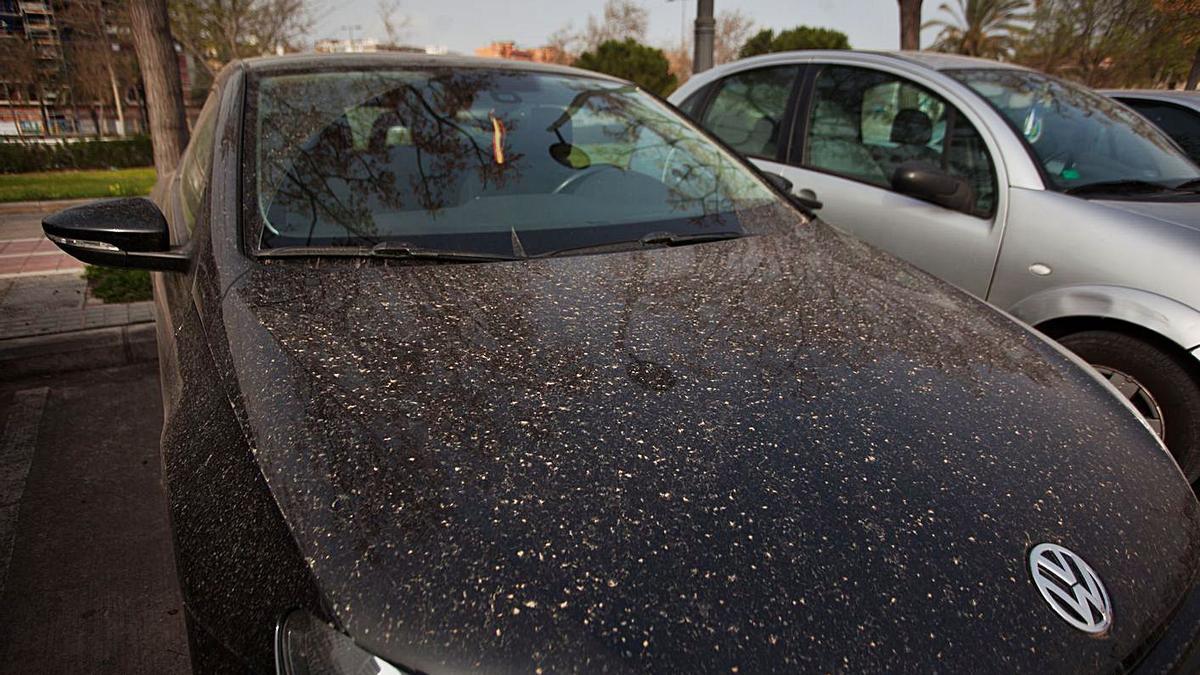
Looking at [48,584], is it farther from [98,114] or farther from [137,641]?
[98,114]

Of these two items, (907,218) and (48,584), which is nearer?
(48,584)

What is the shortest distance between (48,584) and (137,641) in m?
0.45

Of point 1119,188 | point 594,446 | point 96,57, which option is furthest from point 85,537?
point 96,57

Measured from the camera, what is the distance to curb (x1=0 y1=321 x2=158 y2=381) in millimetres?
3502

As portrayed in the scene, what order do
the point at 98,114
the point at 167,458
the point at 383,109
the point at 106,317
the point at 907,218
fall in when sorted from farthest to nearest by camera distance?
the point at 98,114 → the point at 106,317 → the point at 907,218 → the point at 383,109 → the point at 167,458

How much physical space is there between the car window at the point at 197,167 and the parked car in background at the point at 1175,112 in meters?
5.03

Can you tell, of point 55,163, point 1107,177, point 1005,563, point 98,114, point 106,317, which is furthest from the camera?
point 98,114

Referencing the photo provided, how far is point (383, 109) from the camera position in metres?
2.29

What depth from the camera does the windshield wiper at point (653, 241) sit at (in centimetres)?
192

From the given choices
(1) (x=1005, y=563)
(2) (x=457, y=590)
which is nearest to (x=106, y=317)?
(2) (x=457, y=590)

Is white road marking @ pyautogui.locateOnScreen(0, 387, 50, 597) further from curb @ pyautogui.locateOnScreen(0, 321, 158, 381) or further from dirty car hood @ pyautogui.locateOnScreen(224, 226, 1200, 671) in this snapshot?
dirty car hood @ pyautogui.locateOnScreen(224, 226, 1200, 671)

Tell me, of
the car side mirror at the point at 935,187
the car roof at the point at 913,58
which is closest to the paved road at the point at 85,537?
the car side mirror at the point at 935,187

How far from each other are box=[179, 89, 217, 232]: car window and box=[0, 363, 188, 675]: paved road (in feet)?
3.47

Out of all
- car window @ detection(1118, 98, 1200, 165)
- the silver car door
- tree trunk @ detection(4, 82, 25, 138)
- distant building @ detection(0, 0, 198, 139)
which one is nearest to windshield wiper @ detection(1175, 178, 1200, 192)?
the silver car door
